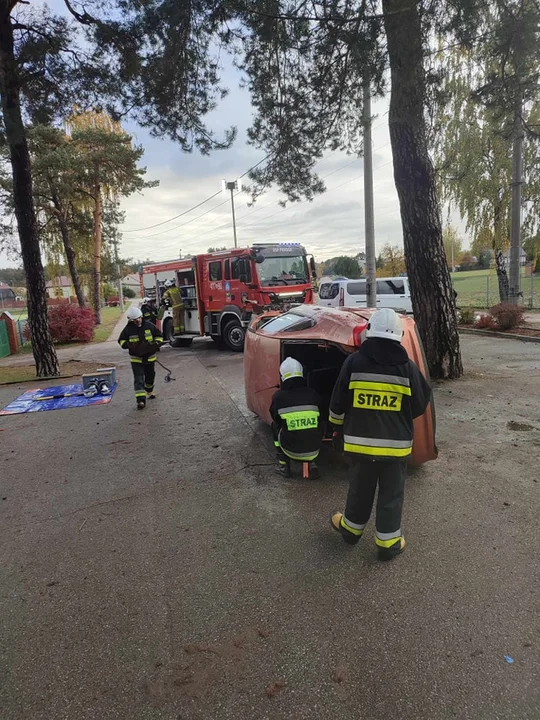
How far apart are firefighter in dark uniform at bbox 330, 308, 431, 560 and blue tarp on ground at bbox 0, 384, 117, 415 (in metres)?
6.07

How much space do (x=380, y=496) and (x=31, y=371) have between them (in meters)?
11.1

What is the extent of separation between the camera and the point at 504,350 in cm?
1120

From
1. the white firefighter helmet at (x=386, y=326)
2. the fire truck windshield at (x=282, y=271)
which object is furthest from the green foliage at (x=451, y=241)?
the white firefighter helmet at (x=386, y=326)

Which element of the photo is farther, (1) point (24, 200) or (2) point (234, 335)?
(2) point (234, 335)

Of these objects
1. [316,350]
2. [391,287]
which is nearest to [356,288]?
[391,287]

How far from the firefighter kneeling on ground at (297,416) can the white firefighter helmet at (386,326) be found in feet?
4.21

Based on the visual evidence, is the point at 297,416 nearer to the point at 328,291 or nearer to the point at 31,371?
the point at 31,371

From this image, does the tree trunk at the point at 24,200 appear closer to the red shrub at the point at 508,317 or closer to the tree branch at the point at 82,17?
the tree branch at the point at 82,17

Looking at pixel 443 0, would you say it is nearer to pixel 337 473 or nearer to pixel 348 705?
pixel 337 473

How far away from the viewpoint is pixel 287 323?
17.2 ft

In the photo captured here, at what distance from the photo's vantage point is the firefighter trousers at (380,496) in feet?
9.72

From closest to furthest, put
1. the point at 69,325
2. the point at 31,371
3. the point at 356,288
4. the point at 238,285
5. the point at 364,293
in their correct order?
the point at 31,371 < the point at 238,285 < the point at 364,293 < the point at 356,288 < the point at 69,325

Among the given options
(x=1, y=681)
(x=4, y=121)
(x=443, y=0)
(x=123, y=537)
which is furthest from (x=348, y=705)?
(x=4, y=121)

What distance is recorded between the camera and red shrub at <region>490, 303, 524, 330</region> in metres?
14.0
